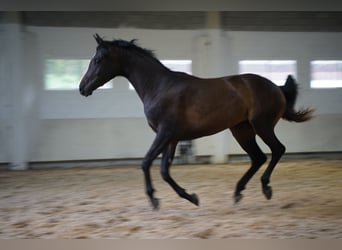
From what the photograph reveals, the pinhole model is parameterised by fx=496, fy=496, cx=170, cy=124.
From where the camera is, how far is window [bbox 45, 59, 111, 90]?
25.4 ft

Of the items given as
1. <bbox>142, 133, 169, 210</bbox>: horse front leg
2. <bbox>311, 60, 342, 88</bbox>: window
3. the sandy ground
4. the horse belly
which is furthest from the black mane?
<bbox>311, 60, 342, 88</bbox>: window

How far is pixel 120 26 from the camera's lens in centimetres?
777

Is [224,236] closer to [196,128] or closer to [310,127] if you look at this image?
[196,128]

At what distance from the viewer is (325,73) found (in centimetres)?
826

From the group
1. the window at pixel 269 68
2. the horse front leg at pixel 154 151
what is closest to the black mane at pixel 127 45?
the horse front leg at pixel 154 151

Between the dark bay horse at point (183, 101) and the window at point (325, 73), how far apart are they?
11.8 ft

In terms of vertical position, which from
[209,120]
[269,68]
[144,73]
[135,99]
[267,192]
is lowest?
[267,192]

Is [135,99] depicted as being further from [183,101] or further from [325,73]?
[183,101]

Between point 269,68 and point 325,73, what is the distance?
0.98m

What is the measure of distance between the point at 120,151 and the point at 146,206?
3117mm

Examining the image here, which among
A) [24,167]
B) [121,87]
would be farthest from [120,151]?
[24,167]

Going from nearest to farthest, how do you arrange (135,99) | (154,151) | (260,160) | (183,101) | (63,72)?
1. (154,151)
2. (183,101)
3. (260,160)
4. (63,72)
5. (135,99)

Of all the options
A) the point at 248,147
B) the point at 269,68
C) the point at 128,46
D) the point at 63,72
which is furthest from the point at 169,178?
the point at 269,68
